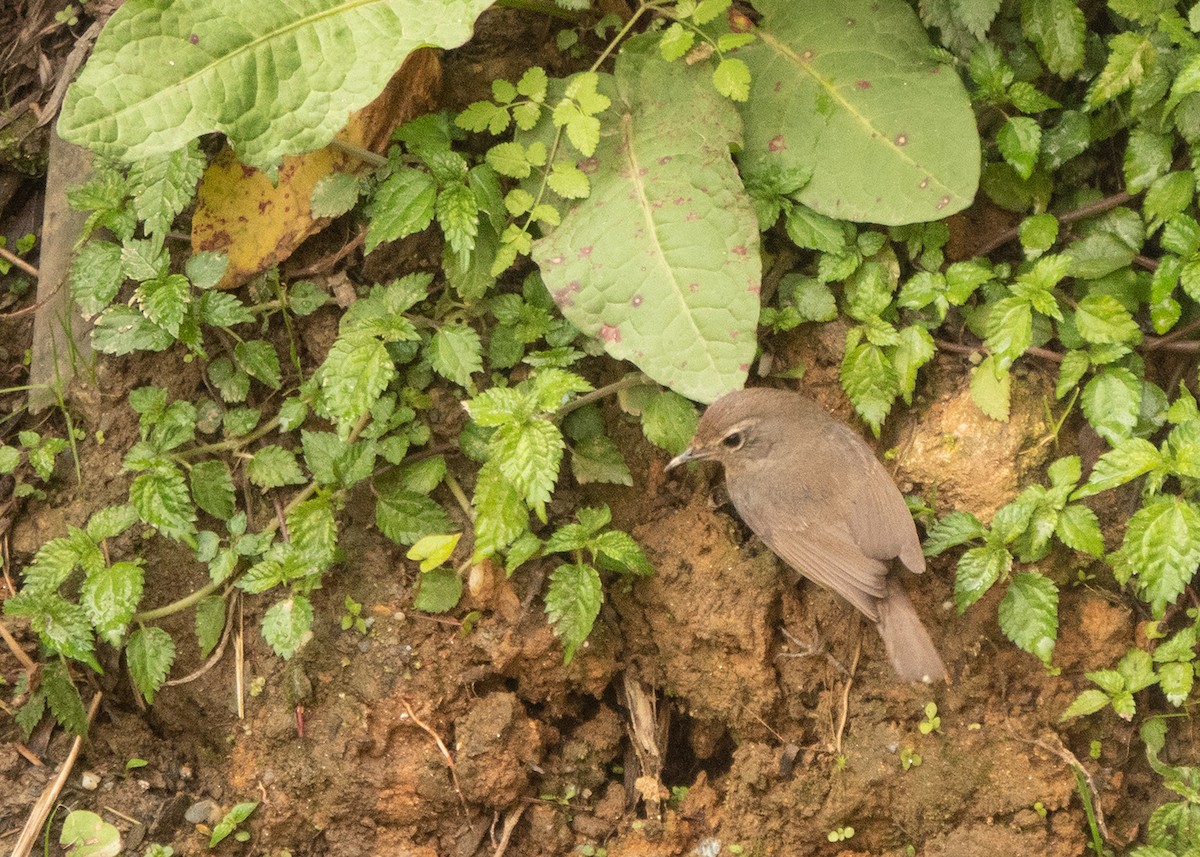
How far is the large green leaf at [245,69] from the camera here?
3.46 meters

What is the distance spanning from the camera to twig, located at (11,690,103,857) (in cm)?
400

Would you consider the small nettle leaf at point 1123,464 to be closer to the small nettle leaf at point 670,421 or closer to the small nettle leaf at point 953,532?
the small nettle leaf at point 953,532

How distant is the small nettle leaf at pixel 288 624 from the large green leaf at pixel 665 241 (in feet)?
4.54

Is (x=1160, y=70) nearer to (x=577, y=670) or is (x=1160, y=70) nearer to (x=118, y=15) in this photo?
(x=577, y=670)

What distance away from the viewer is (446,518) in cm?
420

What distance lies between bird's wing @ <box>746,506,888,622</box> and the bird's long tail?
1.7 inches

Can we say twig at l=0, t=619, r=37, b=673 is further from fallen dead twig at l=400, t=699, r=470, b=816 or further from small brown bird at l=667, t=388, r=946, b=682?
small brown bird at l=667, t=388, r=946, b=682

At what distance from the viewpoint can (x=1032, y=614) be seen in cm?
393

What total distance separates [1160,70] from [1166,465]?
1324mm

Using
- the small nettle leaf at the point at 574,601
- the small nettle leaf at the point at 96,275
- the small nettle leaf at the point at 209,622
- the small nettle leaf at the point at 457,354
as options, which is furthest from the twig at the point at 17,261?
the small nettle leaf at the point at 574,601

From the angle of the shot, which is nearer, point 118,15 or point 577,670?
point 118,15

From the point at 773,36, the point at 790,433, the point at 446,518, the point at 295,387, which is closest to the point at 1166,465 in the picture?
the point at 790,433

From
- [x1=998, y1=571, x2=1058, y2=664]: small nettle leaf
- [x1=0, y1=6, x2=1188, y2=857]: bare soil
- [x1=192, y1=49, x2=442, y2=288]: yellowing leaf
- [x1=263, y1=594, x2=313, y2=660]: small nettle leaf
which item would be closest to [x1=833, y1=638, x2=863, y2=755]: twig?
[x1=0, y1=6, x2=1188, y2=857]: bare soil

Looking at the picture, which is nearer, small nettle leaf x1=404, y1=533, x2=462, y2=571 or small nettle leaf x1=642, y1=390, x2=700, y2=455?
small nettle leaf x1=404, y1=533, x2=462, y2=571
